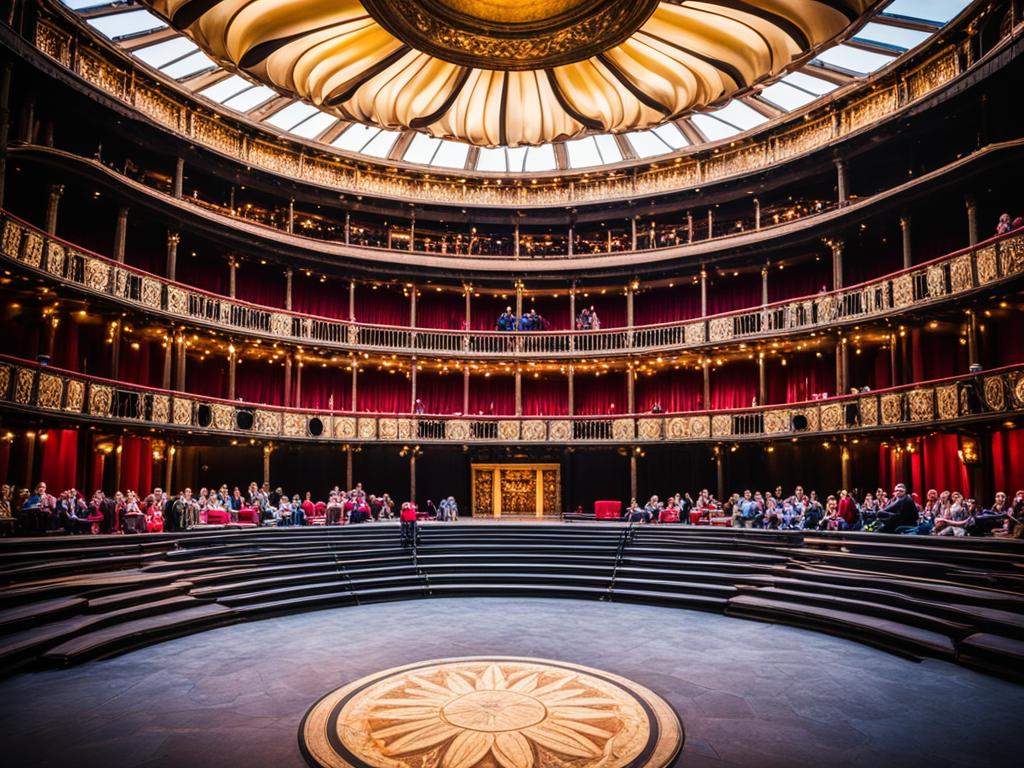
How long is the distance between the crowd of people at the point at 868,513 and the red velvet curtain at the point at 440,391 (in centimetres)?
866

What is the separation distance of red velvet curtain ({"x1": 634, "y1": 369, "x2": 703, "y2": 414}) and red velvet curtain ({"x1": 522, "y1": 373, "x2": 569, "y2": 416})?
→ 10.0 ft

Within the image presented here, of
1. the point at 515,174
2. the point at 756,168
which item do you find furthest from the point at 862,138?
the point at 515,174

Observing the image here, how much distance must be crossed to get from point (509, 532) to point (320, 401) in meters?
11.1

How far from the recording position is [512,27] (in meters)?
12.1

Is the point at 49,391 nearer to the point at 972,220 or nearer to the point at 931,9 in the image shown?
the point at 972,220

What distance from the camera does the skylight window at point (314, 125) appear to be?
2573 centimetres

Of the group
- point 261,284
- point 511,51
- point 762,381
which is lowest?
point 762,381

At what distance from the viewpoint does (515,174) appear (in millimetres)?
28422

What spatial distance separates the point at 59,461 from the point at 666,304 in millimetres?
21385

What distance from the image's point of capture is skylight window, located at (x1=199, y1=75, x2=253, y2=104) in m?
22.8

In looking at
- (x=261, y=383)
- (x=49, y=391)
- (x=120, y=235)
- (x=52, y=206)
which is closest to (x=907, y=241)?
(x=261, y=383)

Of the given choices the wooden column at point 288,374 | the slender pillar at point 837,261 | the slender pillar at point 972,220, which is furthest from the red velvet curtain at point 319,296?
the slender pillar at point 972,220

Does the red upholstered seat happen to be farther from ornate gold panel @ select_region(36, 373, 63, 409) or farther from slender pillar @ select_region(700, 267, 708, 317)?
ornate gold panel @ select_region(36, 373, 63, 409)

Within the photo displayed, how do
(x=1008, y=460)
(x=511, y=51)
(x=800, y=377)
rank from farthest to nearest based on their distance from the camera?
(x=800, y=377), (x=1008, y=460), (x=511, y=51)
